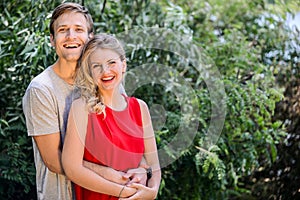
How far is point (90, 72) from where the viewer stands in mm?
2160

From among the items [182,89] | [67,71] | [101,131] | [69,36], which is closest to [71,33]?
[69,36]

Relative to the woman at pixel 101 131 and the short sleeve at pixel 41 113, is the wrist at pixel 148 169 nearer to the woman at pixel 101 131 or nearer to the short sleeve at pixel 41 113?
the woman at pixel 101 131

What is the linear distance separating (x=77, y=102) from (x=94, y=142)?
6.4 inches

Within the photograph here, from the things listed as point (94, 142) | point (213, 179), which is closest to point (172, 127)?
point (213, 179)

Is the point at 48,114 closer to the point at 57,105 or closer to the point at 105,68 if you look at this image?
the point at 57,105

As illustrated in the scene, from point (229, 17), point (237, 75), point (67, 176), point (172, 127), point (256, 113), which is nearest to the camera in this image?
point (67, 176)

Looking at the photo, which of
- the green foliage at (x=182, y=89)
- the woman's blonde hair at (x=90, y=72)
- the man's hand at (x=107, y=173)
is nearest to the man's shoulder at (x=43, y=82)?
the woman's blonde hair at (x=90, y=72)

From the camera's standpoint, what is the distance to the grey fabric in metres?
2.16

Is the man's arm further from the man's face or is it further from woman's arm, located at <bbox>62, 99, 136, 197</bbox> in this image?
the man's face

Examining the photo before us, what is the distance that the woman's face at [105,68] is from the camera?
213cm

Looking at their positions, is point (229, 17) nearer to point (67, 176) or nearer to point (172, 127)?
point (172, 127)

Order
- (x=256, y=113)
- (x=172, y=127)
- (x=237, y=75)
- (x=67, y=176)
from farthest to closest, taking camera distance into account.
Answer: (x=237, y=75) → (x=256, y=113) → (x=172, y=127) → (x=67, y=176)

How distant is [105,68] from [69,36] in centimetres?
20

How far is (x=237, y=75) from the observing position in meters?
3.81
